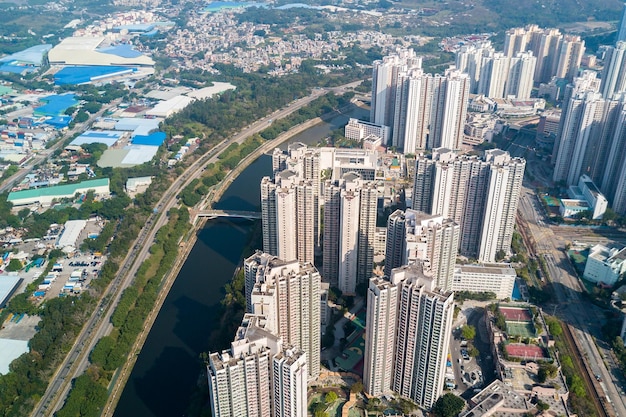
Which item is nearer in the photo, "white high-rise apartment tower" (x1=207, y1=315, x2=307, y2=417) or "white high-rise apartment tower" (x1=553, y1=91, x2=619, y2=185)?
"white high-rise apartment tower" (x1=207, y1=315, x2=307, y2=417)

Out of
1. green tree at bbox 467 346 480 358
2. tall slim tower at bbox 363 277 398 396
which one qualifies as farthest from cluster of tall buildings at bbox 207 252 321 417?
green tree at bbox 467 346 480 358

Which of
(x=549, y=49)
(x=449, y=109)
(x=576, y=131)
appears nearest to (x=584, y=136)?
(x=576, y=131)

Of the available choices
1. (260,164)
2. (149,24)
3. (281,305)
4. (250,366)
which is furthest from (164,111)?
(149,24)

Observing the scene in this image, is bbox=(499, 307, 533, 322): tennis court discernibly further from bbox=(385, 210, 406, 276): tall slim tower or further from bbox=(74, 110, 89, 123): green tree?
bbox=(74, 110, 89, 123): green tree

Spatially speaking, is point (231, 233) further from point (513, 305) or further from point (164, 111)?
point (164, 111)

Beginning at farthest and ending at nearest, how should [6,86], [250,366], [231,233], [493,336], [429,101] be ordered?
1. [6,86]
2. [429,101]
3. [231,233]
4. [493,336]
5. [250,366]

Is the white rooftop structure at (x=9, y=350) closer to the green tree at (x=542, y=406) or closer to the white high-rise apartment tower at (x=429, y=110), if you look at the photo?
the green tree at (x=542, y=406)

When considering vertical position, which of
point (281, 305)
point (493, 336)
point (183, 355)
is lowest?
point (183, 355)
